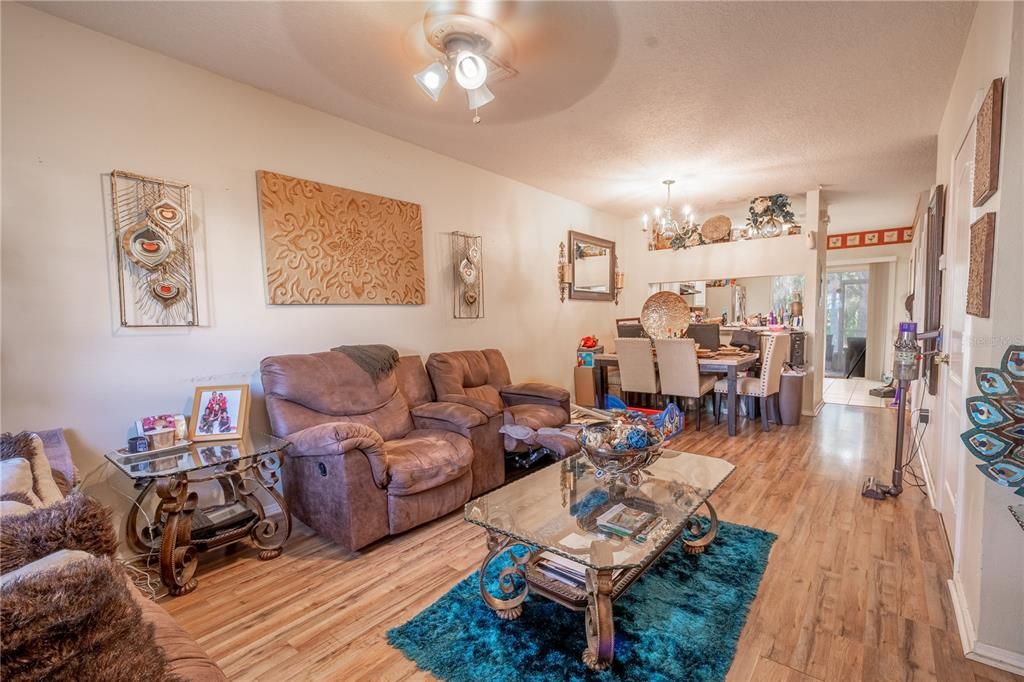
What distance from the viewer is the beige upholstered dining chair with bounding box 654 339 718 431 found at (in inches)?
168

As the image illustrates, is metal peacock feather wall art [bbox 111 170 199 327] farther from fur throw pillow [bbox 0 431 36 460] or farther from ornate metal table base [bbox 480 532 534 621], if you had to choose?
ornate metal table base [bbox 480 532 534 621]

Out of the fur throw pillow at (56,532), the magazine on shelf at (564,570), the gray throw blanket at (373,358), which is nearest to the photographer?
the fur throw pillow at (56,532)

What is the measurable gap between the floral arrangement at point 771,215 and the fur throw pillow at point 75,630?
6055 millimetres

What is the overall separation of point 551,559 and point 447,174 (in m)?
3.07

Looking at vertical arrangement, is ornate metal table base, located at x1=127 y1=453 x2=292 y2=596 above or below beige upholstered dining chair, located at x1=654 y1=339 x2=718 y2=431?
below

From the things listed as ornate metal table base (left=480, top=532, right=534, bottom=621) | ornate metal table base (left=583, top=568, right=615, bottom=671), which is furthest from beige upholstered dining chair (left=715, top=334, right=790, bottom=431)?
ornate metal table base (left=583, top=568, right=615, bottom=671)

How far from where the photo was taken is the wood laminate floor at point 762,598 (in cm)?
154

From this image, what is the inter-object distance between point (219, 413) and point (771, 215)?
5.69m

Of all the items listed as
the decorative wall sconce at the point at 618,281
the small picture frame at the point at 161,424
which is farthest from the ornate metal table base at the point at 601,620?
the decorative wall sconce at the point at 618,281

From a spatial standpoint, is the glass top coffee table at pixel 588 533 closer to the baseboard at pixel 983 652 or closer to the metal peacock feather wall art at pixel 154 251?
the baseboard at pixel 983 652

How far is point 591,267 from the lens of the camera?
5.65 metres

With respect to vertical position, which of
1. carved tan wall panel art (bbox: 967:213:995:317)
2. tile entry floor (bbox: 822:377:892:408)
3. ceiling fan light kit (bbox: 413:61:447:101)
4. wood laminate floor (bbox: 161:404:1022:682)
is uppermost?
ceiling fan light kit (bbox: 413:61:447:101)

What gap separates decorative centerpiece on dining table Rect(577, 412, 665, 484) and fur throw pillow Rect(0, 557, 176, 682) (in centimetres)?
153

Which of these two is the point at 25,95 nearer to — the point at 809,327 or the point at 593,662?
the point at 593,662
